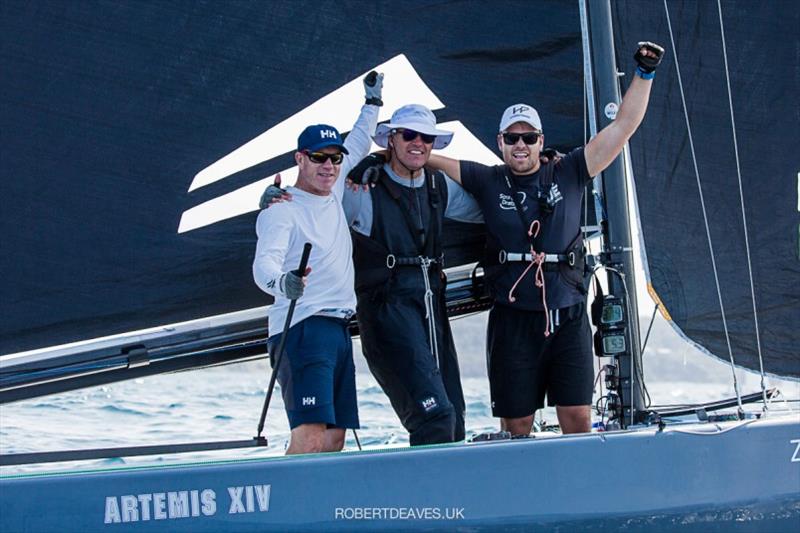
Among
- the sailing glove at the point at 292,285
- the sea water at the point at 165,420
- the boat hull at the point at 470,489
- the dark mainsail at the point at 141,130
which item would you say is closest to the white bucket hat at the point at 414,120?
the dark mainsail at the point at 141,130

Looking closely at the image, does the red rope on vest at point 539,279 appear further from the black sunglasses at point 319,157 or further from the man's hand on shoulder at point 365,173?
the black sunglasses at point 319,157

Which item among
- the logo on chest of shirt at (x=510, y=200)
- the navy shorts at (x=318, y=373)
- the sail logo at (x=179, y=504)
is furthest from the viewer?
the logo on chest of shirt at (x=510, y=200)

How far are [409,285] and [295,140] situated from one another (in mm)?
A: 773

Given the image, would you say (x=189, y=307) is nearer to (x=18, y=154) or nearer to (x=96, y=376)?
(x=96, y=376)

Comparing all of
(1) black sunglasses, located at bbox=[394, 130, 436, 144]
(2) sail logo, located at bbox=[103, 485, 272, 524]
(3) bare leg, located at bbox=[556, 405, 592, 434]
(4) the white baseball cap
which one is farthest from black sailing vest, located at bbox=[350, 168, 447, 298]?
(2) sail logo, located at bbox=[103, 485, 272, 524]

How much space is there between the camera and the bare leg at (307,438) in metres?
4.18

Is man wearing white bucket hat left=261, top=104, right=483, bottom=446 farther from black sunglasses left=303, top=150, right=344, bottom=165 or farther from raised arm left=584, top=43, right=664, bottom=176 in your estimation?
raised arm left=584, top=43, right=664, bottom=176

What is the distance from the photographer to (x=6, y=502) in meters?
3.67

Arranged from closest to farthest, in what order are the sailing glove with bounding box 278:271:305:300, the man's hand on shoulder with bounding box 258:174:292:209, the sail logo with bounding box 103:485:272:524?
1. the sail logo with bounding box 103:485:272:524
2. the sailing glove with bounding box 278:271:305:300
3. the man's hand on shoulder with bounding box 258:174:292:209

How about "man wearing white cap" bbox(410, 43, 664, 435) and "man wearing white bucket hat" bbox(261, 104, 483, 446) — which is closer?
"man wearing white bucket hat" bbox(261, 104, 483, 446)

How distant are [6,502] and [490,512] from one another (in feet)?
4.57

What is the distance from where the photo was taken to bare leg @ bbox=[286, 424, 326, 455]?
418cm

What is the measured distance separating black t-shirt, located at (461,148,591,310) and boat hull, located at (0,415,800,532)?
673 mm

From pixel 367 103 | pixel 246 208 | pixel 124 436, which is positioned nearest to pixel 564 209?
pixel 367 103
